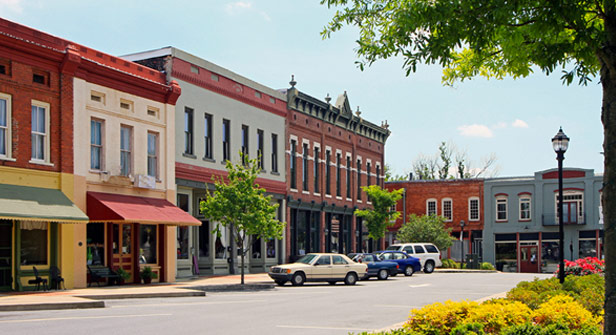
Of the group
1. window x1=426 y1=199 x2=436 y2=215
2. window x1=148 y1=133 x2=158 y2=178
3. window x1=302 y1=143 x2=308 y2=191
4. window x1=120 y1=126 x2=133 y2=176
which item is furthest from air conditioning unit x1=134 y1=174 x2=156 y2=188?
window x1=426 y1=199 x2=436 y2=215

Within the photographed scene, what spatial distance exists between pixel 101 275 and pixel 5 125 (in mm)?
6493

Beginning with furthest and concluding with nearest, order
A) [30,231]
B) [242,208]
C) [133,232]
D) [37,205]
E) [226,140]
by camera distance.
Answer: [226,140] → [242,208] → [133,232] → [30,231] → [37,205]

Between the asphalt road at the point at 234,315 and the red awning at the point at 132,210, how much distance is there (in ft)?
14.0

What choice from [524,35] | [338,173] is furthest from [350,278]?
[524,35]

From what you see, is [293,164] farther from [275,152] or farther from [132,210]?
[132,210]

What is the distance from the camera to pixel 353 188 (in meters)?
51.1

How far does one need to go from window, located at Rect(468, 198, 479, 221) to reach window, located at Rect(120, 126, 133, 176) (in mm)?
41471

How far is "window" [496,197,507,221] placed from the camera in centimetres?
6284

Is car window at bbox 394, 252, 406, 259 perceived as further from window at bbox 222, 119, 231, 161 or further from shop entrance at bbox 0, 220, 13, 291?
shop entrance at bbox 0, 220, 13, 291

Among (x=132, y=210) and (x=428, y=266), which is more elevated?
(x=132, y=210)

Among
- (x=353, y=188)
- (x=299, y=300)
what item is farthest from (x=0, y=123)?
(x=353, y=188)

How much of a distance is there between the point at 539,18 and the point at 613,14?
0.71 meters

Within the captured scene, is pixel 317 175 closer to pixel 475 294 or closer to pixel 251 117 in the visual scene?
pixel 251 117

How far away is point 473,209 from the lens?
63.9 m
